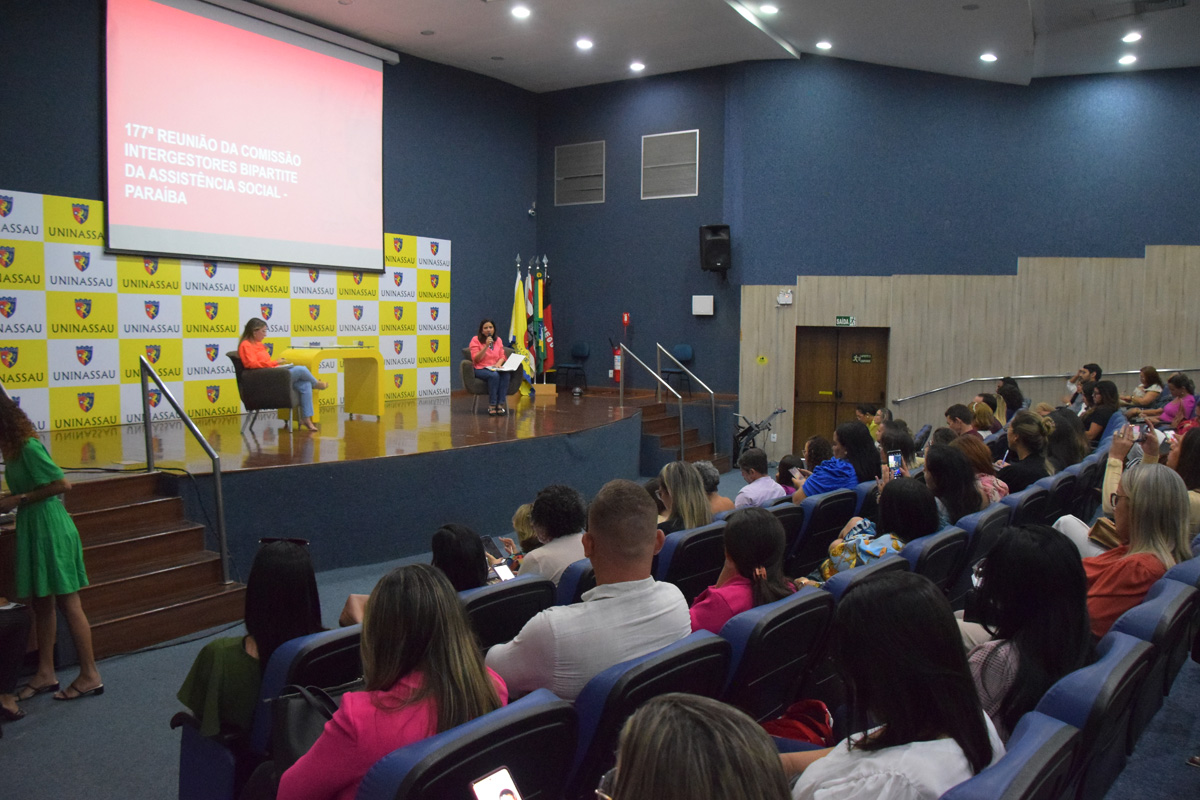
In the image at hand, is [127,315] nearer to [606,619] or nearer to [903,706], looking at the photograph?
[606,619]

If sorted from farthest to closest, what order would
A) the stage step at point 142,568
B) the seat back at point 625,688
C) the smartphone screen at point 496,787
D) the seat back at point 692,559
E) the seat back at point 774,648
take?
the stage step at point 142,568 < the seat back at point 692,559 < the seat back at point 774,648 < the seat back at point 625,688 < the smartphone screen at point 496,787

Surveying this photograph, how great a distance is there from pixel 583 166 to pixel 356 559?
807cm

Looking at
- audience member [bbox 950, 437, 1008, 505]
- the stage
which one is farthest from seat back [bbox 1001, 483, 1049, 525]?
the stage

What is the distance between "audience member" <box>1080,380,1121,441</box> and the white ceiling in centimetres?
394

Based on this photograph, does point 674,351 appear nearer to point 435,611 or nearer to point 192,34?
point 192,34

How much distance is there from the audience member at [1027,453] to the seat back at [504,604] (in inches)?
125

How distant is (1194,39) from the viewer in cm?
887

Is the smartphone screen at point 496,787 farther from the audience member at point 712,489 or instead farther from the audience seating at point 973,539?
the audience member at point 712,489

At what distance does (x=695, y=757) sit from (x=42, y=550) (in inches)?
141

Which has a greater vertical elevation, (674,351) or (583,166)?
(583,166)

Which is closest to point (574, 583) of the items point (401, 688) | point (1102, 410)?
point (401, 688)

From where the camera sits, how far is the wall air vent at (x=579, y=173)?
12.2 metres

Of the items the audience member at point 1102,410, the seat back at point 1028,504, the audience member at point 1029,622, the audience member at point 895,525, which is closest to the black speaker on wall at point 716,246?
the audience member at point 1102,410

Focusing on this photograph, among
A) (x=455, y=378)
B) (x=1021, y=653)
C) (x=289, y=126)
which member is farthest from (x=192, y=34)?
(x=1021, y=653)
